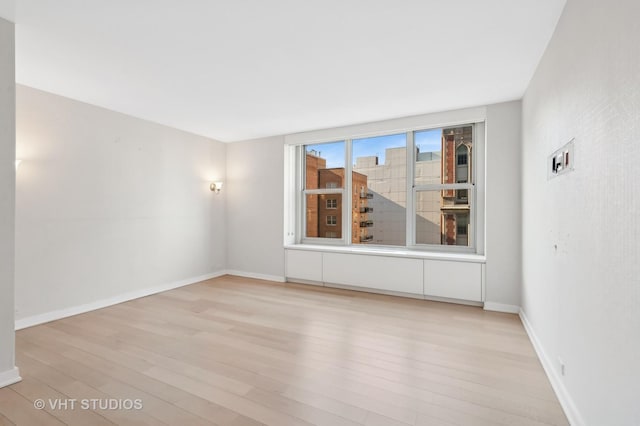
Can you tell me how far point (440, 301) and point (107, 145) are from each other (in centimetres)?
513

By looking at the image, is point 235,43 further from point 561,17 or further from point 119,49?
point 561,17

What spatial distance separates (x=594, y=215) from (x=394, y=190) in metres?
3.51

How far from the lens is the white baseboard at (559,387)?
5.94 feet

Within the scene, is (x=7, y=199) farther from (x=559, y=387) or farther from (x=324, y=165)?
(x=324, y=165)

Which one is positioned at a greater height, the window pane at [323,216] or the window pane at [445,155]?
the window pane at [445,155]

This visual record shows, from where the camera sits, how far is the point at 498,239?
3.99 meters

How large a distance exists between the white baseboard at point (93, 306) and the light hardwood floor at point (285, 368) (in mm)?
119

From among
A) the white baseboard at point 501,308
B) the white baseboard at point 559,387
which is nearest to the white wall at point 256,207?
the white baseboard at point 501,308

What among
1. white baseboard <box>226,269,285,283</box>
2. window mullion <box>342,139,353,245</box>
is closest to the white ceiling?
window mullion <box>342,139,353,245</box>

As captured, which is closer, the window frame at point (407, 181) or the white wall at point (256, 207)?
the window frame at point (407, 181)

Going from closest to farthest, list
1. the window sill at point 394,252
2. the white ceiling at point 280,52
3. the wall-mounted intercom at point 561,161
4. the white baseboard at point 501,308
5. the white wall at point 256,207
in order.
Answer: the wall-mounted intercom at point 561,161 → the white ceiling at point 280,52 → the white baseboard at point 501,308 → the window sill at point 394,252 → the white wall at point 256,207

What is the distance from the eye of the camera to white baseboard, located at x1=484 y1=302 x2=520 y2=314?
3.89 m

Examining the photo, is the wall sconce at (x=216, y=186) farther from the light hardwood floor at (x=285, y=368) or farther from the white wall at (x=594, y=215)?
the white wall at (x=594, y=215)

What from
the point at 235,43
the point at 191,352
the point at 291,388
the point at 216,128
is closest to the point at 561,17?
the point at 235,43
